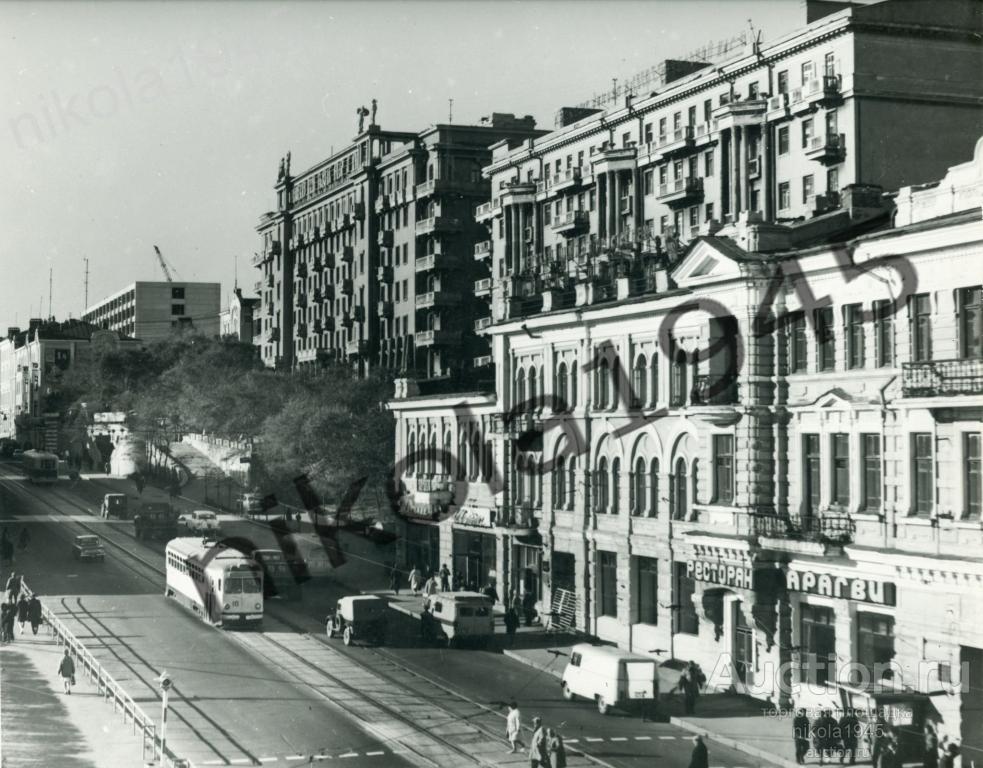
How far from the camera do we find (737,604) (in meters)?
43.5

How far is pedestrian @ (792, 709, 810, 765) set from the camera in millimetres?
33500

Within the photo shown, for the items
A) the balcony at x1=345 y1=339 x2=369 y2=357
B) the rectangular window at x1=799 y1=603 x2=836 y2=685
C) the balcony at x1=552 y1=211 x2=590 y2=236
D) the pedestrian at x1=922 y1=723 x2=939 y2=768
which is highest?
the balcony at x1=552 y1=211 x2=590 y2=236

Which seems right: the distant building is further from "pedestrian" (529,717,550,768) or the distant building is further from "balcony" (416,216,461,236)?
"pedestrian" (529,717,550,768)

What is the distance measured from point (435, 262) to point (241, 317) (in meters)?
41.4

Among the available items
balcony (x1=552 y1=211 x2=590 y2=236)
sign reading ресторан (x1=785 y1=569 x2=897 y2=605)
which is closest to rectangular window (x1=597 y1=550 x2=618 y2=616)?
sign reading ресторан (x1=785 y1=569 x2=897 y2=605)

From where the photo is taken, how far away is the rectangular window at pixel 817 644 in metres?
38.9

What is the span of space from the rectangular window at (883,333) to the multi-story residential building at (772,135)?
9.99m

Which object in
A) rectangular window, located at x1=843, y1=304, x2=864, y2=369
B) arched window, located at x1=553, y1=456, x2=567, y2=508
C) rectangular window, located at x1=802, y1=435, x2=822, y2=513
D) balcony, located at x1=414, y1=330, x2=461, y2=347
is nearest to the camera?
rectangular window, located at x1=843, y1=304, x2=864, y2=369

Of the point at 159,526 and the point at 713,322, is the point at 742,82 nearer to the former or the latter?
the point at 713,322

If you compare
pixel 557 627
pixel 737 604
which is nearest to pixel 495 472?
pixel 557 627

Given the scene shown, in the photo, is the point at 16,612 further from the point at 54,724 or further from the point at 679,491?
the point at 679,491

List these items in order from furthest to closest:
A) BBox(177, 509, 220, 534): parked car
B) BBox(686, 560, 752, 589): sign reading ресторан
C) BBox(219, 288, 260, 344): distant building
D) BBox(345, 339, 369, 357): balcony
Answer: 1. BBox(219, 288, 260, 344): distant building
2. BBox(345, 339, 369, 357): balcony
3. BBox(177, 509, 220, 534): parked car
4. BBox(686, 560, 752, 589): sign reading ресторан

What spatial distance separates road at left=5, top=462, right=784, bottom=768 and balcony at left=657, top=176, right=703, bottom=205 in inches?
1280

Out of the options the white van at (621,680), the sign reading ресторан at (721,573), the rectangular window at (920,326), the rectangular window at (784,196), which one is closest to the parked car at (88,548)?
the white van at (621,680)
